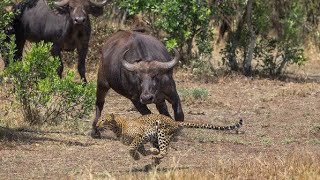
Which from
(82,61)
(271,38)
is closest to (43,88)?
(82,61)

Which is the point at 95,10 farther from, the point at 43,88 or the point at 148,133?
the point at 148,133

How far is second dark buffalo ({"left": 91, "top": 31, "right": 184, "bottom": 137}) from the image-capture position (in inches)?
482

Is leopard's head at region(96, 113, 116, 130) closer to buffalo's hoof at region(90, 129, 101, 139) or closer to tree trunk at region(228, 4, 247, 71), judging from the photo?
buffalo's hoof at region(90, 129, 101, 139)

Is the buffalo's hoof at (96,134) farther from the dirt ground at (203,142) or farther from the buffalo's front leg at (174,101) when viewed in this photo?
the buffalo's front leg at (174,101)

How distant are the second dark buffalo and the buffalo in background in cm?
402

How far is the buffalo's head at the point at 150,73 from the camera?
12.1m

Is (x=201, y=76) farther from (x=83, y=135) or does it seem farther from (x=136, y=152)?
(x=136, y=152)

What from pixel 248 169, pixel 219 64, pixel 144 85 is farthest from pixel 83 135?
pixel 219 64

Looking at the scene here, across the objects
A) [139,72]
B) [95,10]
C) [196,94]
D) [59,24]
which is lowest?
[196,94]

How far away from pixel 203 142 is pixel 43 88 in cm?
241

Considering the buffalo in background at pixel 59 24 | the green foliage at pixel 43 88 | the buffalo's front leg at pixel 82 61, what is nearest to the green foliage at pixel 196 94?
the buffalo in background at pixel 59 24

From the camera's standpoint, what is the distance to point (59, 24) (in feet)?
61.0

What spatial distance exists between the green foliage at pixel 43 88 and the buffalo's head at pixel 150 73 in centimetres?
95

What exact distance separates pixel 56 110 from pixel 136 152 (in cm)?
366
